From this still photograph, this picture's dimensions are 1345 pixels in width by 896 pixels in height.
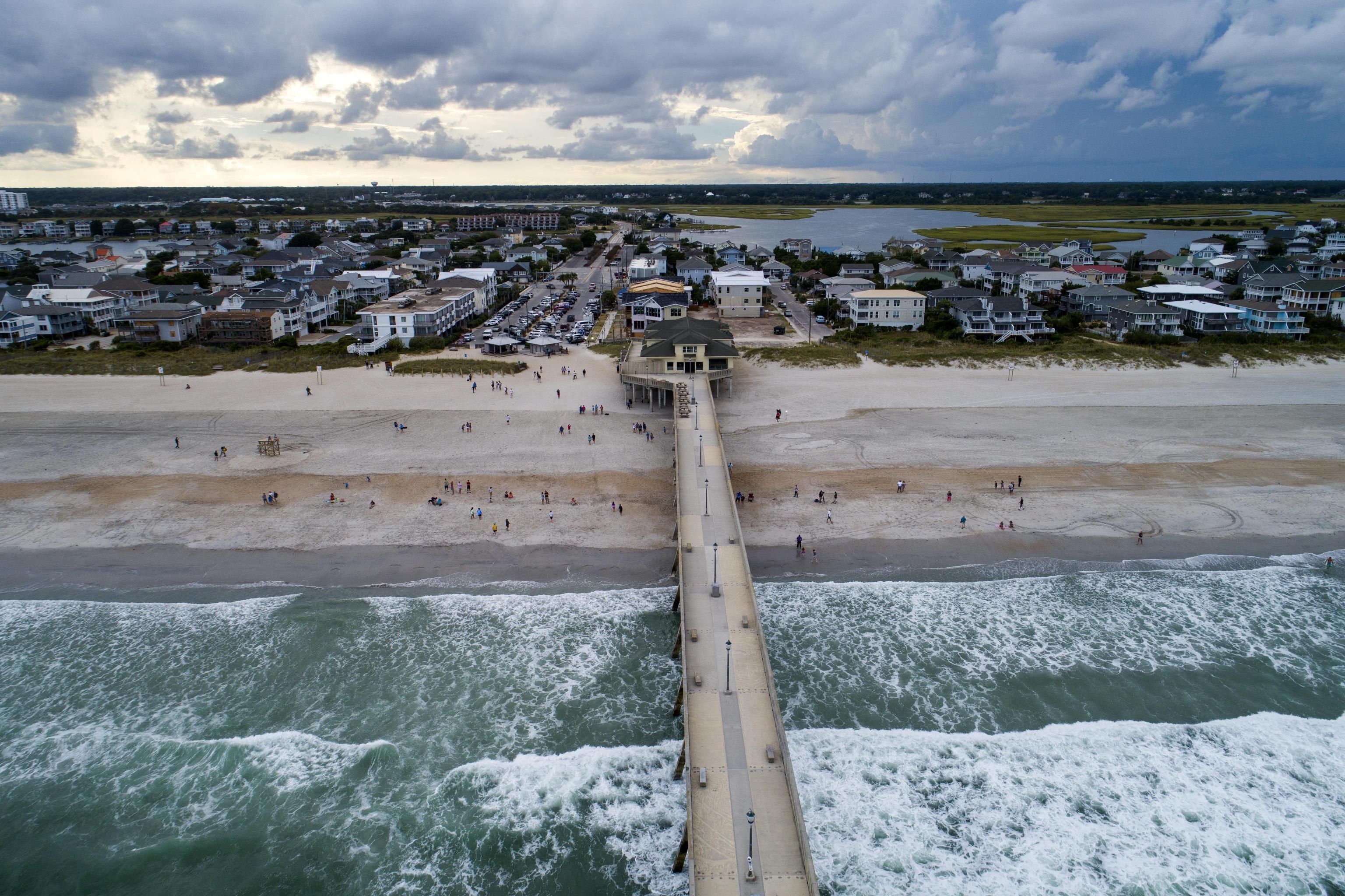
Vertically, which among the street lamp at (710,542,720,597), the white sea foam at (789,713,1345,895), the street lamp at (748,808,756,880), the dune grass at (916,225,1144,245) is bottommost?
the white sea foam at (789,713,1345,895)

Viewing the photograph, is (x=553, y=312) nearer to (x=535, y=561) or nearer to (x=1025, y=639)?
(x=535, y=561)

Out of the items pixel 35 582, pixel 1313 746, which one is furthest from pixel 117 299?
pixel 1313 746

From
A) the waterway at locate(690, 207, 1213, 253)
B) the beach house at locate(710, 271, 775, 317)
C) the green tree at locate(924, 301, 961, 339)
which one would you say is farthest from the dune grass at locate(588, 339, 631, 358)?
the waterway at locate(690, 207, 1213, 253)

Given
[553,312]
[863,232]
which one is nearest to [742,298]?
[553,312]

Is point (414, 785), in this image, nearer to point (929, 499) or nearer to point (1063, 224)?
point (929, 499)

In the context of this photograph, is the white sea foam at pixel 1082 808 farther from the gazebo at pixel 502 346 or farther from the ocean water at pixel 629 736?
the gazebo at pixel 502 346

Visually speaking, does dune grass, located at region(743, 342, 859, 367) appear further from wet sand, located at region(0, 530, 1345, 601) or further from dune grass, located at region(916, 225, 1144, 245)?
dune grass, located at region(916, 225, 1144, 245)

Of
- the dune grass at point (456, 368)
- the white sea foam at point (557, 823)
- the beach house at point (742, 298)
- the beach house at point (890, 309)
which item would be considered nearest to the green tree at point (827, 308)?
the beach house at point (890, 309)
